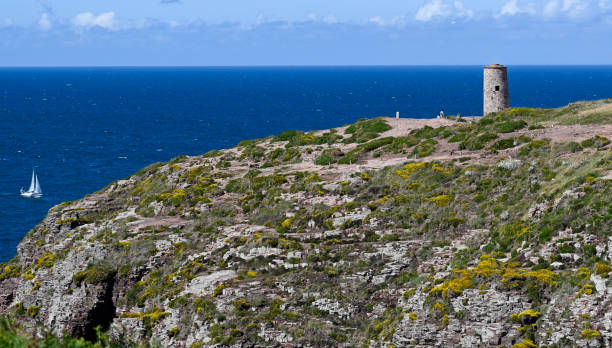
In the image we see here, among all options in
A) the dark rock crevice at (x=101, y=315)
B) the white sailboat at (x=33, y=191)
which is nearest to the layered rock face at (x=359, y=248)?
the dark rock crevice at (x=101, y=315)

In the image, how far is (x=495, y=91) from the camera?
58.8m

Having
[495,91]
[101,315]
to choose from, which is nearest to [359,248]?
[101,315]

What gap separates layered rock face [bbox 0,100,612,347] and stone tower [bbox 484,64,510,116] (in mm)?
3604

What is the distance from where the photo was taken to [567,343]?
2728 centimetres

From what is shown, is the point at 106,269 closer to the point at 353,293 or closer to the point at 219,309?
the point at 219,309

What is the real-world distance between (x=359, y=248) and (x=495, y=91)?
1041 inches

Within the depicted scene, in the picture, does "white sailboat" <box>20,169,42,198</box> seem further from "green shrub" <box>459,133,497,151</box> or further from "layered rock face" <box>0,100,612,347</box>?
"green shrub" <box>459,133,497,151</box>

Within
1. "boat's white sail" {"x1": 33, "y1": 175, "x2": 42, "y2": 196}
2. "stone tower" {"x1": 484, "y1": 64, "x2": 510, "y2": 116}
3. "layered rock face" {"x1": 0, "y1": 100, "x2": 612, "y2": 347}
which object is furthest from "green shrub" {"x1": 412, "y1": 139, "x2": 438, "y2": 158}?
"boat's white sail" {"x1": 33, "y1": 175, "x2": 42, "y2": 196}

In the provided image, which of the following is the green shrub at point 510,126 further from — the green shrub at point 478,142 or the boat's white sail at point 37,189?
the boat's white sail at point 37,189

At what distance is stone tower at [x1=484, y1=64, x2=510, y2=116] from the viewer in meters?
57.8

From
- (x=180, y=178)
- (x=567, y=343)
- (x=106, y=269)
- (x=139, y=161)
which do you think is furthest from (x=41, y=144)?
(x=567, y=343)

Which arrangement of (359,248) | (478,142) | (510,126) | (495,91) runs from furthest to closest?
(495,91)
(510,126)
(478,142)
(359,248)

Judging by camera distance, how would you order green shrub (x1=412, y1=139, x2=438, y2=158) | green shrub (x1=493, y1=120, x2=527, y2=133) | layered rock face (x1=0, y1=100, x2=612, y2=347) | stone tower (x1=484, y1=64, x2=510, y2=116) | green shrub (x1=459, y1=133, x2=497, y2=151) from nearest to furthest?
layered rock face (x1=0, y1=100, x2=612, y2=347), green shrub (x1=459, y1=133, x2=497, y2=151), green shrub (x1=412, y1=139, x2=438, y2=158), green shrub (x1=493, y1=120, x2=527, y2=133), stone tower (x1=484, y1=64, x2=510, y2=116)

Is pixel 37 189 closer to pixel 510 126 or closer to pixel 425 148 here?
pixel 425 148
